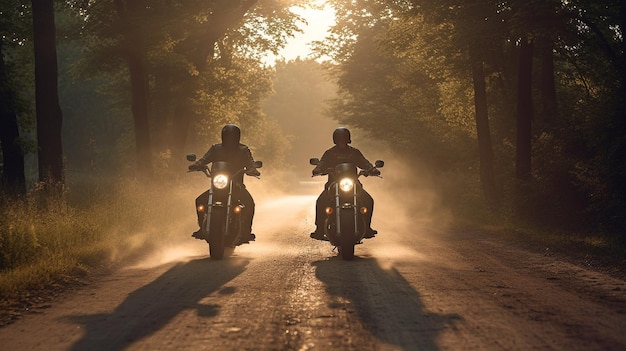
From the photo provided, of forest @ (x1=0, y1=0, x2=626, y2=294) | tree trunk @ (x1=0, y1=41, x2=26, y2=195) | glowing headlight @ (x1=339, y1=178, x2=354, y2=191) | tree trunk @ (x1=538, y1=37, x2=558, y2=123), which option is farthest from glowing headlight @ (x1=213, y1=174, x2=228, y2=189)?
tree trunk @ (x1=0, y1=41, x2=26, y2=195)

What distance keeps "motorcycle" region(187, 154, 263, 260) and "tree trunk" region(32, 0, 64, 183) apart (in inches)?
294

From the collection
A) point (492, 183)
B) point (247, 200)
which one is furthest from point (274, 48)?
point (247, 200)

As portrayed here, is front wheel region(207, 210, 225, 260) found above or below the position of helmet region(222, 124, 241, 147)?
below

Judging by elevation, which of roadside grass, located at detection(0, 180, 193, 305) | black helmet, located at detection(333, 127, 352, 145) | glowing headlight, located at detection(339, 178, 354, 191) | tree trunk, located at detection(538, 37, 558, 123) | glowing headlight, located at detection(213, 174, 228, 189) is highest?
tree trunk, located at detection(538, 37, 558, 123)

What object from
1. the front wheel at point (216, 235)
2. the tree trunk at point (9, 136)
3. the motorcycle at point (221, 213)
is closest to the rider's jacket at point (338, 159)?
the motorcycle at point (221, 213)


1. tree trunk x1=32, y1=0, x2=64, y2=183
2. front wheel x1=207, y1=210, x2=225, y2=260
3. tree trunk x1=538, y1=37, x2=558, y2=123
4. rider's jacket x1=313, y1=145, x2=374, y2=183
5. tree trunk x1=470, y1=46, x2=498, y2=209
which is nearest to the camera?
front wheel x1=207, y1=210, x2=225, y2=260

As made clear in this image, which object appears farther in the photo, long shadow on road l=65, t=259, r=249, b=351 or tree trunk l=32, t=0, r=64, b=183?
tree trunk l=32, t=0, r=64, b=183

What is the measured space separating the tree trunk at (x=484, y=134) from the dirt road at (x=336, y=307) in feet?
41.9

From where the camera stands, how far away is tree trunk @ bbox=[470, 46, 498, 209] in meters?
24.9

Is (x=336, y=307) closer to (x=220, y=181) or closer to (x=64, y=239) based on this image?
(x=220, y=181)

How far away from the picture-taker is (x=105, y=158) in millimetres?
86250

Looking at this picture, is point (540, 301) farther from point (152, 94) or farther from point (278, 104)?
point (278, 104)

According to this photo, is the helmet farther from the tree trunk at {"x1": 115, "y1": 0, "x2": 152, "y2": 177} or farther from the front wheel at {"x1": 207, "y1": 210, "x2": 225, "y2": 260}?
the tree trunk at {"x1": 115, "y1": 0, "x2": 152, "y2": 177}

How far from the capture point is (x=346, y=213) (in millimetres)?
12281
